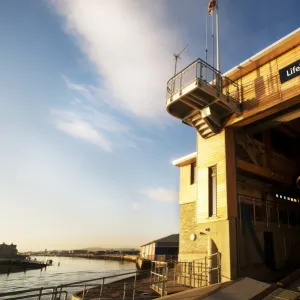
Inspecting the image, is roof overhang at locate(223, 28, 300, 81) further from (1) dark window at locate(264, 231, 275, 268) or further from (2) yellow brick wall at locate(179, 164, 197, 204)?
(1) dark window at locate(264, 231, 275, 268)

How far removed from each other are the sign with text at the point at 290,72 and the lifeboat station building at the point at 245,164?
0.06m

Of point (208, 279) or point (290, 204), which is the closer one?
point (208, 279)

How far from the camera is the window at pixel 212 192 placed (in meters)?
15.9

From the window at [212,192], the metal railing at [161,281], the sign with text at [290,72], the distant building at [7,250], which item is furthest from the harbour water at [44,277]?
the distant building at [7,250]

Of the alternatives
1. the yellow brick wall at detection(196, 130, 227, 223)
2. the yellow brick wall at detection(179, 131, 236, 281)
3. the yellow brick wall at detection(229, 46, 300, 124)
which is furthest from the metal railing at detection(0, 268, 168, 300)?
the yellow brick wall at detection(229, 46, 300, 124)

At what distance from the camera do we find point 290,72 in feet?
45.1

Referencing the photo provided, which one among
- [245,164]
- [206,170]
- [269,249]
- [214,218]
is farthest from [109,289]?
[245,164]

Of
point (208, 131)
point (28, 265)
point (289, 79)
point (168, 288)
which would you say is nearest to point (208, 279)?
point (168, 288)

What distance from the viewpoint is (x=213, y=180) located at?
16.5 meters

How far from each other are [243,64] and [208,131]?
4.59 metres

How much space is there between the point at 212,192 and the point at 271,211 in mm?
6285

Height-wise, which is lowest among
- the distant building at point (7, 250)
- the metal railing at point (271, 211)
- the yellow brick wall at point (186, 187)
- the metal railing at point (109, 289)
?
the distant building at point (7, 250)

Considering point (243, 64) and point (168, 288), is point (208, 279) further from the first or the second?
point (243, 64)

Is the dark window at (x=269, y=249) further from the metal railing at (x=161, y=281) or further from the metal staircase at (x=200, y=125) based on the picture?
the metal staircase at (x=200, y=125)
